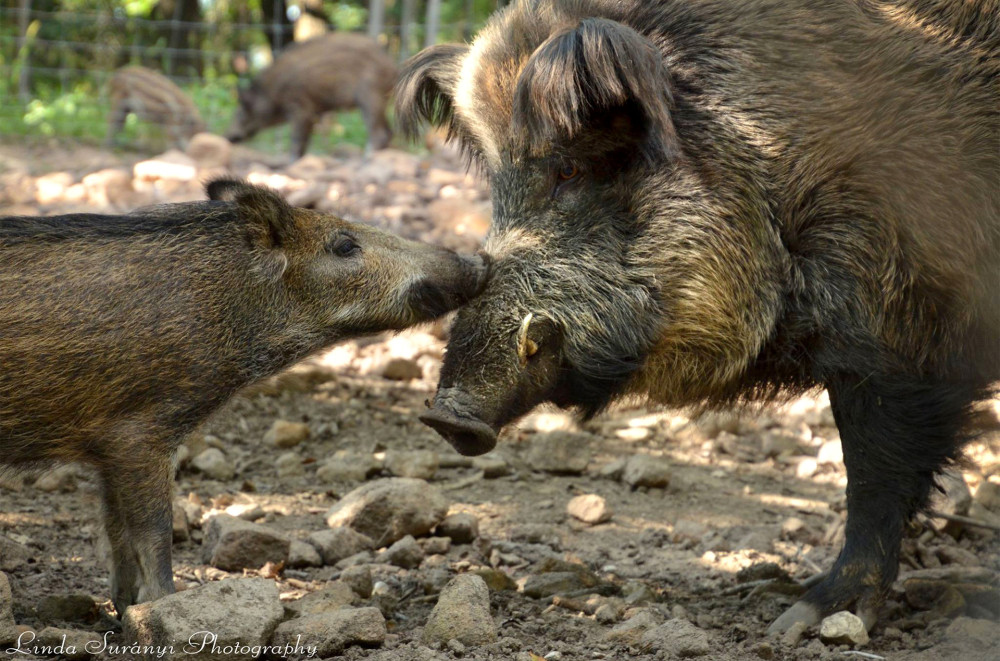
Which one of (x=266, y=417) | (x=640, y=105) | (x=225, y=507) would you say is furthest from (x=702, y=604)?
(x=266, y=417)

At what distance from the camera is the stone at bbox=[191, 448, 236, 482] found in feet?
16.3

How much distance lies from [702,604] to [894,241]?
1.35m

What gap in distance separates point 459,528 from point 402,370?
82.9 inches

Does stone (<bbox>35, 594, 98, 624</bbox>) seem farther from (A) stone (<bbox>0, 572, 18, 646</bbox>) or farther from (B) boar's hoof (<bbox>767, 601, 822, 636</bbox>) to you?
(B) boar's hoof (<bbox>767, 601, 822, 636</bbox>)

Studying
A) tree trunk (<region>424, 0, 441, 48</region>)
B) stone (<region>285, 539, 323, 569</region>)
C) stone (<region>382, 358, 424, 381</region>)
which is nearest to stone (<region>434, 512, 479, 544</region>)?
stone (<region>285, 539, 323, 569</region>)

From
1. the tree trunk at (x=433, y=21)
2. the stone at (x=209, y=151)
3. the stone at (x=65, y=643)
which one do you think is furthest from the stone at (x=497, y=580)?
the tree trunk at (x=433, y=21)

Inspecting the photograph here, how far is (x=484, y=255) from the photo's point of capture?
12.6 ft

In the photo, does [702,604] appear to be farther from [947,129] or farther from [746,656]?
[947,129]

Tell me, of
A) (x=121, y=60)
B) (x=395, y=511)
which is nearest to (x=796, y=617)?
(x=395, y=511)

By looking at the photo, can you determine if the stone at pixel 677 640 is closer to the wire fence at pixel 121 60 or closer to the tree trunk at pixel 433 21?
the wire fence at pixel 121 60

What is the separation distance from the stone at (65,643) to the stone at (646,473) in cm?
262

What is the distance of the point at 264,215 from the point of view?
13.3ft

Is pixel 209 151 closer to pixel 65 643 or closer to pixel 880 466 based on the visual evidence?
pixel 65 643

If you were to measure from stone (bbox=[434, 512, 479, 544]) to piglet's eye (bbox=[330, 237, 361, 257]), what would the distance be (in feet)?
3.49
